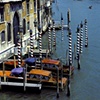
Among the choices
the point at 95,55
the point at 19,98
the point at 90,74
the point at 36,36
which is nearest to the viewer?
the point at 19,98

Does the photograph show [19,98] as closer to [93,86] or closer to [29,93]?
[29,93]

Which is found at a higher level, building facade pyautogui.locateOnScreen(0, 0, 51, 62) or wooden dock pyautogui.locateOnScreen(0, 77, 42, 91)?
building facade pyautogui.locateOnScreen(0, 0, 51, 62)

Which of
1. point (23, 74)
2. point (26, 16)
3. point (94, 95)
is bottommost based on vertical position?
point (94, 95)

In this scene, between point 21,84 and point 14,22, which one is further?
point 14,22

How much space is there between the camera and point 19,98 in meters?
36.4

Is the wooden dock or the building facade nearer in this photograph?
the wooden dock

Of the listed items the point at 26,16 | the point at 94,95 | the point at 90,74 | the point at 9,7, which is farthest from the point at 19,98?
the point at 26,16

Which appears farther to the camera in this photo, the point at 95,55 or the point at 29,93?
the point at 95,55

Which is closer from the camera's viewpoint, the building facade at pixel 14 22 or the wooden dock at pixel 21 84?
the wooden dock at pixel 21 84

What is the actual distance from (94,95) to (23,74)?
7.98 metres

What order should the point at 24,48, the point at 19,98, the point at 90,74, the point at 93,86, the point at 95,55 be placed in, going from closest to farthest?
1. the point at 19,98
2. the point at 93,86
3. the point at 90,74
4. the point at 24,48
5. the point at 95,55

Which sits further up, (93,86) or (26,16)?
(26,16)

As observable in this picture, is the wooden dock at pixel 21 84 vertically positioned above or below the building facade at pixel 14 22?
below

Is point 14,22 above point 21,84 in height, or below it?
above
